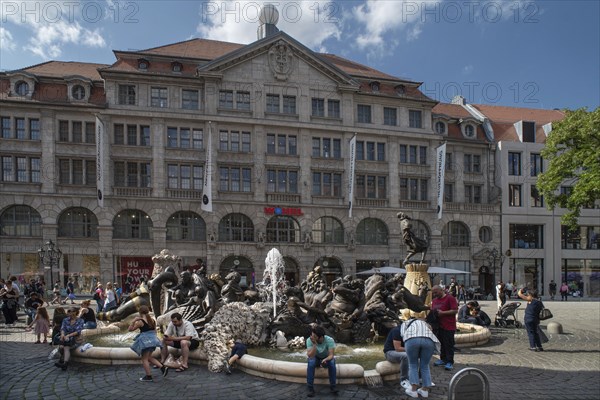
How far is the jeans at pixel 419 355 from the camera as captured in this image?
6.55 metres

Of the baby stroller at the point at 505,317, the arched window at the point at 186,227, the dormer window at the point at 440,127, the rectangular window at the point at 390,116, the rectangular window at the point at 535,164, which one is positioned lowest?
the baby stroller at the point at 505,317

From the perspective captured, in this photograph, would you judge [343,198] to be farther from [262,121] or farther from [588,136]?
[588,136]

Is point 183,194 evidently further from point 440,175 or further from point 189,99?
point 440,175

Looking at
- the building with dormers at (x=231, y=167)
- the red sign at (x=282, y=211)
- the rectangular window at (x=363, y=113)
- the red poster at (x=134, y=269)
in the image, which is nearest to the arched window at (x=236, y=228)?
the building with dormers at (x=231, y=167)

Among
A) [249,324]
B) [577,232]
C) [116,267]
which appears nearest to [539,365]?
[249,324]

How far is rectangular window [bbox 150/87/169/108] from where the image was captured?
112 feet

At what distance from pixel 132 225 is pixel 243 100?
1406 cm

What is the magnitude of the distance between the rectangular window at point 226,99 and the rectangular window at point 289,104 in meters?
4.77

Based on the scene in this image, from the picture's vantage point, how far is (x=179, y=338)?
8.67 meters

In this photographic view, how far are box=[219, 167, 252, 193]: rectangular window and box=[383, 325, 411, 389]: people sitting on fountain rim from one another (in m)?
28.4

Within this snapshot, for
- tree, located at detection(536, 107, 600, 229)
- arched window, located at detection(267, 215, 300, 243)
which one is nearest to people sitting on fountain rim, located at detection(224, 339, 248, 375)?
tree, located at detection(536, 107, 600, 229)

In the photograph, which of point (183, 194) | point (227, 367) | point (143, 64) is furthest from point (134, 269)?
point (227, 367)

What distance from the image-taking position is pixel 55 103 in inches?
1267

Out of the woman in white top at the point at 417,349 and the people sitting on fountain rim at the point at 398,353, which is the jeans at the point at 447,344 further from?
the woman in white top at the point at 417,349
